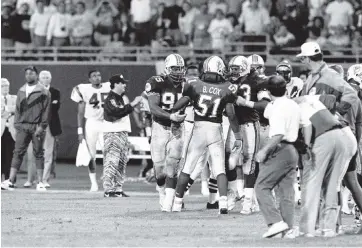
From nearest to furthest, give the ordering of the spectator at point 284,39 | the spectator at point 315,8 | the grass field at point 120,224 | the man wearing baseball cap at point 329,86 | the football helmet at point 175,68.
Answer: the grass field at point 120,224 < the man wearing baseball cap at point 329,86 < the football helmet at point 175,68 < the spectator at point 284,39 < the spectator at point 315,8

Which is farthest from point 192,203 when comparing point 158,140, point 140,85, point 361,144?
point 140,85

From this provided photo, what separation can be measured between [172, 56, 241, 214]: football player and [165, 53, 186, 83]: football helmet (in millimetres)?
762

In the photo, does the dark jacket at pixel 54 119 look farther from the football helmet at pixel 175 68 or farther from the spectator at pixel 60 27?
the spectator at pixel 60 27

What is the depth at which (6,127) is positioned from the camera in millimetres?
22469

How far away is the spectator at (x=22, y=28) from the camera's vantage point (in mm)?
29297

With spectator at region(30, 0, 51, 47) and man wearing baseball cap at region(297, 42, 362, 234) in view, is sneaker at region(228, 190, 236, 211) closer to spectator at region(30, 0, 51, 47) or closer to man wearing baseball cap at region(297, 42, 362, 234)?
man wearing baseball cap at region(297, 42, 362, 234)


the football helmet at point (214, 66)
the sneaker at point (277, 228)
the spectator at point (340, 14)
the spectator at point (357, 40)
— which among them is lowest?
the sneaker at point (277, 228)

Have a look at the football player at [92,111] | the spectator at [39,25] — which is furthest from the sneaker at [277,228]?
the spectator at [39,25]

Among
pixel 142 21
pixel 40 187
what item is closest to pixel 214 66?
pixel 40 187

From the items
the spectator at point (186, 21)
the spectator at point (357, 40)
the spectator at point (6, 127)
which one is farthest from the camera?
the spectator at point (186, 21)

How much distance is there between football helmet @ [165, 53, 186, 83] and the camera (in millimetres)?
16672

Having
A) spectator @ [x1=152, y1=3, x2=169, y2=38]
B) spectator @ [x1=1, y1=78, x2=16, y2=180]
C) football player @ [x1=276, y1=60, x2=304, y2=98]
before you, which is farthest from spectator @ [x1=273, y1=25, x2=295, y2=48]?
football player @ [x1=276, y1=60, x2=304, y2=98]

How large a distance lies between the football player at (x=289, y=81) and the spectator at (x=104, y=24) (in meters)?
11.5

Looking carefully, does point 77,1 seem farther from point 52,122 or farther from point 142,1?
point 52,122
